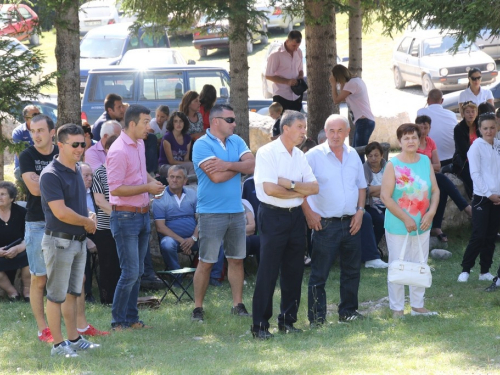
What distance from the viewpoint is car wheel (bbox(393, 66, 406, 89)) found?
2511 cm

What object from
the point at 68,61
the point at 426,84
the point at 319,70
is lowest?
the point at 426,84

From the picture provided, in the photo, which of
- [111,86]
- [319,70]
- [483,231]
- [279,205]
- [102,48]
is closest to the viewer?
[279,205]

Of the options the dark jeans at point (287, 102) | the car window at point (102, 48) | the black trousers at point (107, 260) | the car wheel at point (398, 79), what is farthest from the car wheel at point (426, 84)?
the black trousers at point (107, 260)

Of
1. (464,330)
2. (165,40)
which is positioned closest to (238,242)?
(464,330)

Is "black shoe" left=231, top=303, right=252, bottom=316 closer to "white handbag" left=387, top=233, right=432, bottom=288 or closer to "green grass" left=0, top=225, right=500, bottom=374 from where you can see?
"green grass" left=0, top=225, right=500, bottom=374

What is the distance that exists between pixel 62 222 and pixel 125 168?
1056 millimetres

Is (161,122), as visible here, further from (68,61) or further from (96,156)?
(96,156)

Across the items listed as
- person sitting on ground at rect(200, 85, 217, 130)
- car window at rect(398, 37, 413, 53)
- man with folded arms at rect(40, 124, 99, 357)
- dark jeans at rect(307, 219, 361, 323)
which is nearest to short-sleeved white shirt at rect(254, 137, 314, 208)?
dark jeans at rect(307, 219, 361, 323)

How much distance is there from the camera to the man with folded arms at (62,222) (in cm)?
631

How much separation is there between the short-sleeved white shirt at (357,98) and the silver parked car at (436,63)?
417 inches

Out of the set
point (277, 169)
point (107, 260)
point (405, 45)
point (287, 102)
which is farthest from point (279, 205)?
point (405, 45)

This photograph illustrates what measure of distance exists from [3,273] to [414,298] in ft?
15.5

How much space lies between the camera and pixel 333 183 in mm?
7250

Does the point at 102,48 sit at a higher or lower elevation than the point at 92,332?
higher
